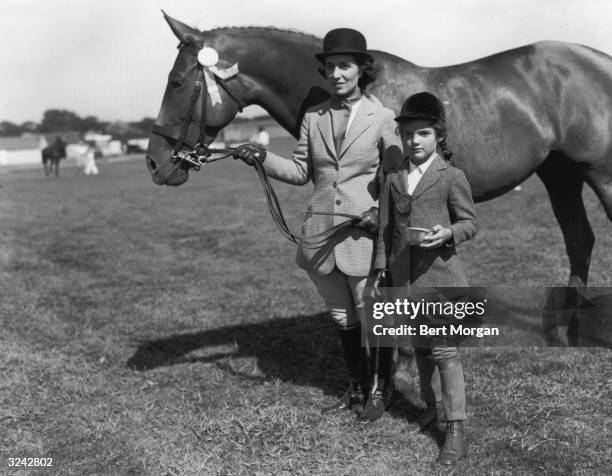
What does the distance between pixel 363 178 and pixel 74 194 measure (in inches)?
773

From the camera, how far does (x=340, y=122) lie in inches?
146

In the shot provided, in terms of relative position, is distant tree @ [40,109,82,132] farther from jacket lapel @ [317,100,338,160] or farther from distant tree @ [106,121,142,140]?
jacket lapel @ [317,100,338,160]

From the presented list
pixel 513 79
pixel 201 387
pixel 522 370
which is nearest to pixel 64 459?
pixel 201 387

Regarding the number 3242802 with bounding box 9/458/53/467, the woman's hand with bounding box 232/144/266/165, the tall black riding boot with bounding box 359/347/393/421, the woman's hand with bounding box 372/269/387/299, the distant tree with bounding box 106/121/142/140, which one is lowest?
the number 3242802 with bounding box 9/458/53/467

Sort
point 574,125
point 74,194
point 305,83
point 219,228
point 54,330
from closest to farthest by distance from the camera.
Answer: point 305,83 → point 574,125 → point 54,330 → point 219,228 → point 74,194

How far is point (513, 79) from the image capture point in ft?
14.5

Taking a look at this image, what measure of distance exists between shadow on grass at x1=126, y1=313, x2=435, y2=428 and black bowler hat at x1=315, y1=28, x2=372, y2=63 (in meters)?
2.27

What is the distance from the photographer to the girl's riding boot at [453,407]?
344 cm

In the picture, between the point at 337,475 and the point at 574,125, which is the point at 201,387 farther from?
the point at 574,125

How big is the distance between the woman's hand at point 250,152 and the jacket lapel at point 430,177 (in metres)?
0.96

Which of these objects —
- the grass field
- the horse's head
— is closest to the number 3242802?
the grass field

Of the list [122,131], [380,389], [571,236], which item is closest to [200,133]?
[380,389]

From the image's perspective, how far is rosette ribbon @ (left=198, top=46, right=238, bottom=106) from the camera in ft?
13.2

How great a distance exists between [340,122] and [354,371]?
1.65m
